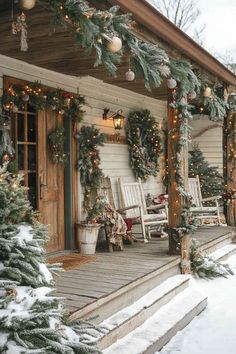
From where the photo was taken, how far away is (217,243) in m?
7.71

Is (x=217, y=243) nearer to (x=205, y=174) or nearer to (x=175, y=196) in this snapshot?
(x=175, y=196)

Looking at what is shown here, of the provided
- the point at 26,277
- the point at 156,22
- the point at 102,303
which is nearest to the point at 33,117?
the point at 156,22

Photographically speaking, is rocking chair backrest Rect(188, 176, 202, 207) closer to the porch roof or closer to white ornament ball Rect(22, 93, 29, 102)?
the porch roof

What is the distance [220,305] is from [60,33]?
339cm

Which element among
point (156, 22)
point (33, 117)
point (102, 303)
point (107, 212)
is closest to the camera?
point (102, 303)

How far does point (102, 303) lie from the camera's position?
4020 mm

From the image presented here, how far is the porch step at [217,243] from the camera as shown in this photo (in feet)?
23.3

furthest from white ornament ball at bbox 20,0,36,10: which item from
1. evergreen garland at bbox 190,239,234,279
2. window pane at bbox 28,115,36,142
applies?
evergreen garland at bbox 190,239,234,279

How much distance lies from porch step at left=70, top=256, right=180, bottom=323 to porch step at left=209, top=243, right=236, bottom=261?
1.87m

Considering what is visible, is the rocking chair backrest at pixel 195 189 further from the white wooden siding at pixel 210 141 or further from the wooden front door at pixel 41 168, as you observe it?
the wooden front door at pixel 41 168

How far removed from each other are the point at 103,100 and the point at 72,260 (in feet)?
9.28

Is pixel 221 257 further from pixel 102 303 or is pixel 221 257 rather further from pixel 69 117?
pixel 102 303

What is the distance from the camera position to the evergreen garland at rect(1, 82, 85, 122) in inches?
212

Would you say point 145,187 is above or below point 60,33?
below
